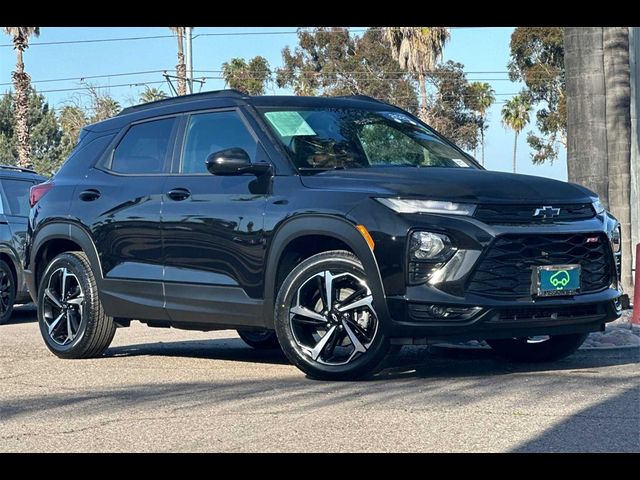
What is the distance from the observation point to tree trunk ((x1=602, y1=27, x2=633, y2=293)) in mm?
11484

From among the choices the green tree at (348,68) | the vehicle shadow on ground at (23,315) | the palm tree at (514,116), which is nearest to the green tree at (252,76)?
the green tree at (348,68)

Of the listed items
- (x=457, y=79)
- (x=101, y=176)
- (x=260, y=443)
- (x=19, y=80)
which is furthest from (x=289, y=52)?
(x=260, y=443)

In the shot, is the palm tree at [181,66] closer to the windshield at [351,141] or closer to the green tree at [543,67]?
the green tree at [543,67]

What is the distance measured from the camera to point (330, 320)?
7000 millimetres

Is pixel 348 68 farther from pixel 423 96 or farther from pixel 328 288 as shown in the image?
pixel 328 288

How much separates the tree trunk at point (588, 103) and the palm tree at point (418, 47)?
34.8 meters

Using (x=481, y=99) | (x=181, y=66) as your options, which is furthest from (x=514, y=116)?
(x=181, y=66)

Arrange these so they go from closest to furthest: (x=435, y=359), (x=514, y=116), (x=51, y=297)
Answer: (x=435, y=359) < (x=51, y=297) < (x=514, y=116)

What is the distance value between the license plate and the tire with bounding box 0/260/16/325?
26.7ft

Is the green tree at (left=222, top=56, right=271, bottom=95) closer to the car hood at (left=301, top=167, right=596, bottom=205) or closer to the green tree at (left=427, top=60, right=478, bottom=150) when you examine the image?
the green tree at (left=427, top=60, right=478, bottom=150)

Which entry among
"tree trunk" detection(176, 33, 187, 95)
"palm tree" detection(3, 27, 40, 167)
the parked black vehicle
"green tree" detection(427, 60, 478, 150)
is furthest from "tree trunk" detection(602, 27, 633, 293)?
"green tree" detection(427, 60, 478, 150)

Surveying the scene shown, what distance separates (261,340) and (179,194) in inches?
74.5
